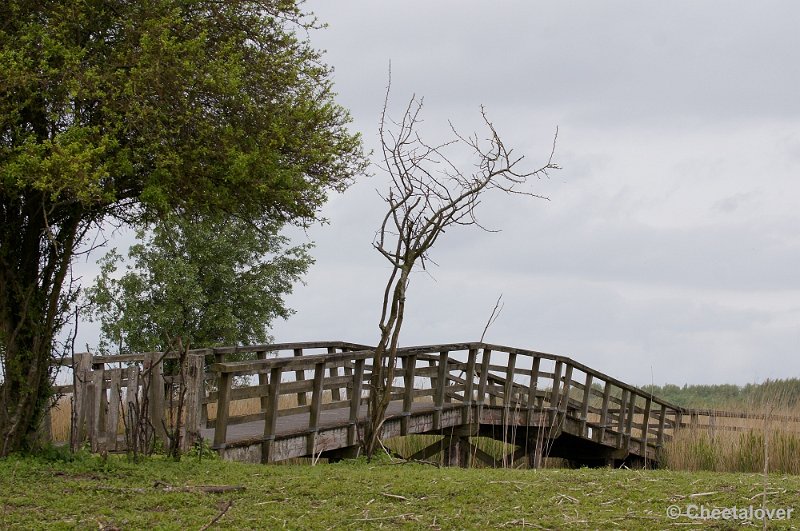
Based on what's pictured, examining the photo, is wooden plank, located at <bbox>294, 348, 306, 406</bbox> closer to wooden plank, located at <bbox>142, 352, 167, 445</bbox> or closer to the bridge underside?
the bridge underside

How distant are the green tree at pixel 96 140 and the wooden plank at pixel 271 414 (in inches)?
101

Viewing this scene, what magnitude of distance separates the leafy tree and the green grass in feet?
50.8

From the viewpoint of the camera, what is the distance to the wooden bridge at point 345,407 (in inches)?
535

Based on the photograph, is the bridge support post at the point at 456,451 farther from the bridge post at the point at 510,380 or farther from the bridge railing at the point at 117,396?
the bridge railing at the point at 117,396

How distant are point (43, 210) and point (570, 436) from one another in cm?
1380

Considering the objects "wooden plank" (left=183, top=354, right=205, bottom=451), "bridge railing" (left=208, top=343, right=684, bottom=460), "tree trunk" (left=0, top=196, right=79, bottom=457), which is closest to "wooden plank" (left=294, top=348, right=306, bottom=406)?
"bridge railing" (left=208, top=343, right=684, bottom=460)

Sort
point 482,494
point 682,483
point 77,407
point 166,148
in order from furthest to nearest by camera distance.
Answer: point 77,407 < point 166,148 < point 682,483 < point 482,494

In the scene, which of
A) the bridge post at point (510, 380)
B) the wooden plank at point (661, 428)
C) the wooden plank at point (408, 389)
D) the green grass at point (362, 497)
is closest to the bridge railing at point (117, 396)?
the green grass at point (362, 497)

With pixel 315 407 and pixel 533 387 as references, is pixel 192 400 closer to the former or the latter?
pixel 315 407

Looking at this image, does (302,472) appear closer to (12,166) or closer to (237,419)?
(237,419)

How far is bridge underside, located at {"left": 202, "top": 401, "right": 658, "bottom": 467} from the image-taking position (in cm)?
1425

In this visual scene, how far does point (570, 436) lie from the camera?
22.1 m

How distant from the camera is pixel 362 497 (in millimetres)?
9555

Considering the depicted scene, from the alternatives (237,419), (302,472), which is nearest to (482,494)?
(302,472)
